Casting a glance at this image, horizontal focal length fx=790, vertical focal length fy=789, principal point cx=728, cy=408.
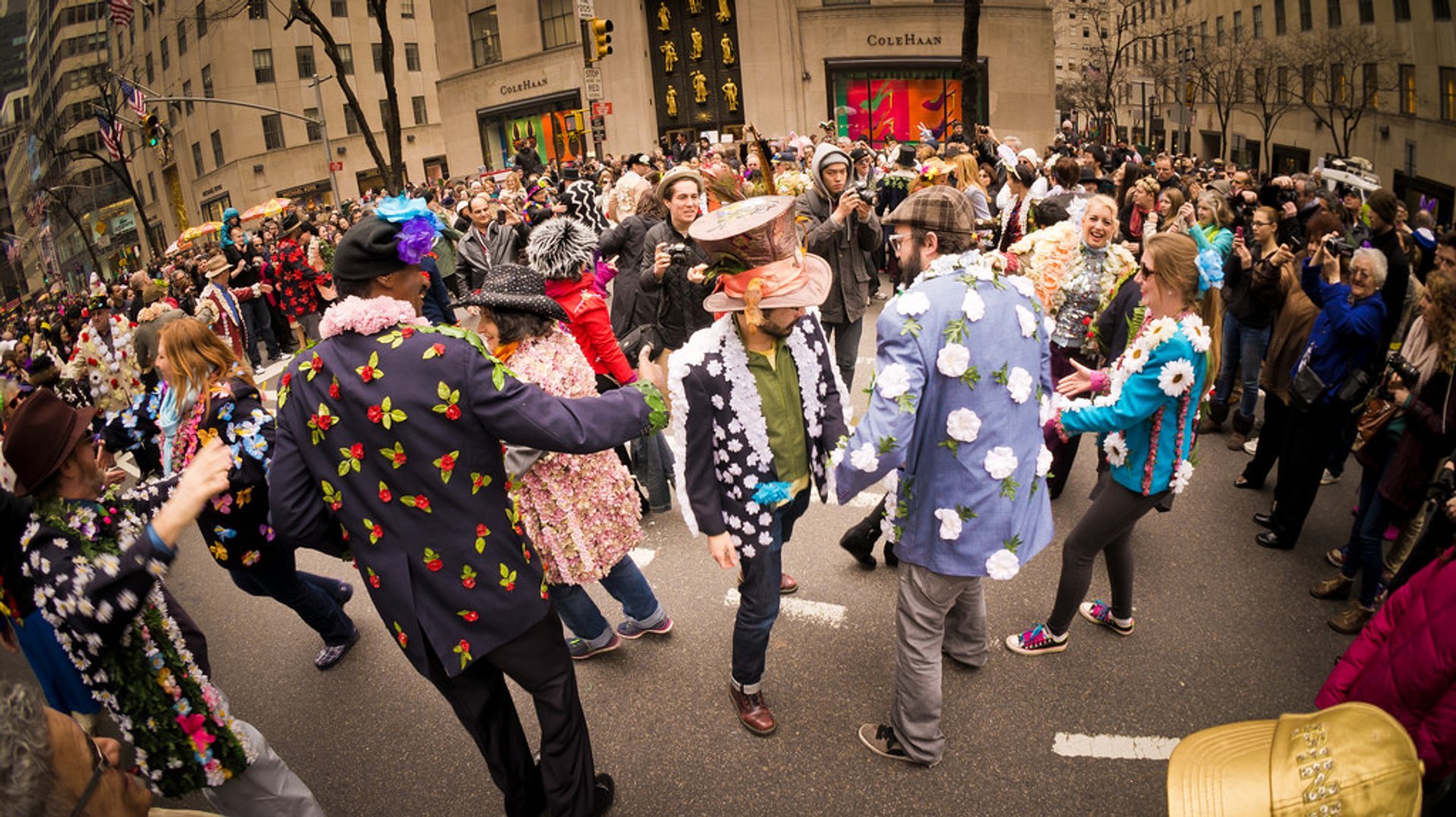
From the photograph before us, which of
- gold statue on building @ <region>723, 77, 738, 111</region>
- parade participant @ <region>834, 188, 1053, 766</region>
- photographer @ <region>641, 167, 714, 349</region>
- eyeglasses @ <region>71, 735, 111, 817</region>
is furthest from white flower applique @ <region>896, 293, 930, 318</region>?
gold statue on building @ <region>723, 77, 738, 111</region>

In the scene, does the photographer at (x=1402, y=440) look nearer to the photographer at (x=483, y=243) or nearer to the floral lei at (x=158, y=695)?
the floral lei at (x=158, y=695)

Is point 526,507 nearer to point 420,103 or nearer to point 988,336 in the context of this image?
point 988,336

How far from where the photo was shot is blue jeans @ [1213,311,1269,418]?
5.97 metres

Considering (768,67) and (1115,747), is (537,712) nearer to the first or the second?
(1115,747)

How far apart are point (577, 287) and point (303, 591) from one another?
2.14m

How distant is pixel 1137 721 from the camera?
3.29m

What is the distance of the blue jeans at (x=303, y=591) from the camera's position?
12.5ft

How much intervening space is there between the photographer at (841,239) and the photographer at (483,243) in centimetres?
255

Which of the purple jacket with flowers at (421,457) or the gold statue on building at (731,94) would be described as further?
the gold statue on building at (731,94)

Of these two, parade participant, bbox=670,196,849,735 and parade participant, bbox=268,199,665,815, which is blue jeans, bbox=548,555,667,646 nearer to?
parade participant, bbox=670,196,849,735

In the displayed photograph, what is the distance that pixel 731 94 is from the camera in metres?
34.7

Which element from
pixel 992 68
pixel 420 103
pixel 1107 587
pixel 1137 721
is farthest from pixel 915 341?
pixel 420 103

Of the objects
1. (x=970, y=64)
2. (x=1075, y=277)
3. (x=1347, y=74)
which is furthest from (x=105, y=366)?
(x=1347, y=74)

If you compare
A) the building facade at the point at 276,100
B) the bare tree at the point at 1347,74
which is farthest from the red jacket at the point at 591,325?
the building facade at the point at 276,100
